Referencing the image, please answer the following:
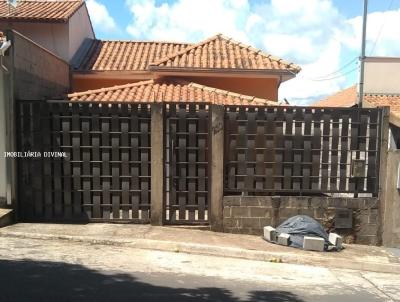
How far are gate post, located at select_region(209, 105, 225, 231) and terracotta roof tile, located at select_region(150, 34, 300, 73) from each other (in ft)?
18.8

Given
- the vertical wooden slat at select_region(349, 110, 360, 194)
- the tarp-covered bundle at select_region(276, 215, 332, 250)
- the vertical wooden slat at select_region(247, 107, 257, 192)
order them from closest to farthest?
the tarp-covered bundle at select_region(276, 215, 332, 250), the vertical wooden slat at select_region(247, 107, 257, 192), the vertical wooden slat at select_region(349, 110, 360, 194)

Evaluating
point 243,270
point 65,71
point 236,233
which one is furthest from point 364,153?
point 65,71

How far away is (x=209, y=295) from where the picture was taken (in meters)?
5.68

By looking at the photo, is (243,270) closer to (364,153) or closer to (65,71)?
(364,153)

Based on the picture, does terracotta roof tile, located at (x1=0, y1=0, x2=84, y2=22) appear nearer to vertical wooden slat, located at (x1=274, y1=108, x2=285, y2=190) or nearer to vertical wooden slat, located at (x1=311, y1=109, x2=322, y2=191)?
vertical wooden slat, located at (x1=274, y1=108, x2=285, y2=190)

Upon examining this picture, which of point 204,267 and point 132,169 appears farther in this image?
point 132,169

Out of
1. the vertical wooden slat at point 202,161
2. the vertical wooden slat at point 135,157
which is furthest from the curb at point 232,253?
the vertical wooden slat at point 202,161

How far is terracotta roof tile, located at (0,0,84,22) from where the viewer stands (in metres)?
15.1

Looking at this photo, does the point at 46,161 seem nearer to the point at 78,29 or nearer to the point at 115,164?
the point at 115,164

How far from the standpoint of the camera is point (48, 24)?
15.5 meters

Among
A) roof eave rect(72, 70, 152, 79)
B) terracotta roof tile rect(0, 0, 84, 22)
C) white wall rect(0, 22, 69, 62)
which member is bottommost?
roof eave rect(72, 70, 152, 79)

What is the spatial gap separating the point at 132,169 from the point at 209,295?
3.86 metres

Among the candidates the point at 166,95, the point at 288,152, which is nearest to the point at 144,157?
the point at 288,152

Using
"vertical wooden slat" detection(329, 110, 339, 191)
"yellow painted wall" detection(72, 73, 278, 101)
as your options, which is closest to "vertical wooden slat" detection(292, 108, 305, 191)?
"vertical wooden slat" detection(329, 110, 339, 191)
